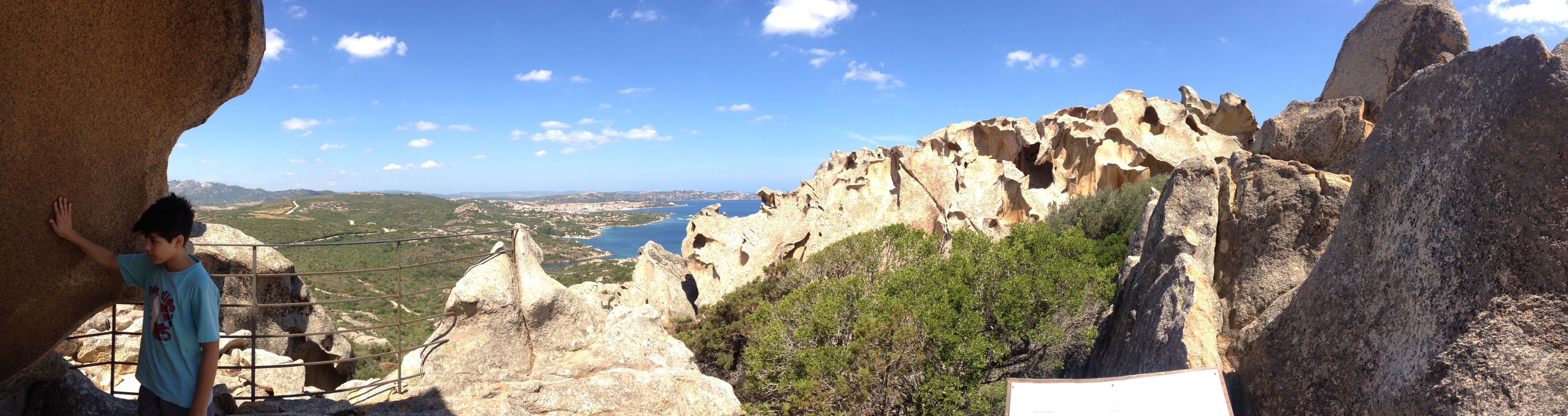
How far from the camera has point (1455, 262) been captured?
14.5 feet

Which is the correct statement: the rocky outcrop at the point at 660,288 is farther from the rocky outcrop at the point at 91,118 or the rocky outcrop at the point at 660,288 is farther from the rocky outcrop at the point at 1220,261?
the rocky outcrop at the point at 91,118

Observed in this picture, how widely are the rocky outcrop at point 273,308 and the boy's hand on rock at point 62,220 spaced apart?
537 centimetres

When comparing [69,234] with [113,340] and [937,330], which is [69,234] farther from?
[937,330]

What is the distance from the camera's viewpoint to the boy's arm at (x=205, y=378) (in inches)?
159

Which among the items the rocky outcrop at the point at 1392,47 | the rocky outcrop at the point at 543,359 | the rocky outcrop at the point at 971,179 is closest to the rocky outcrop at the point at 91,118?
the rocky outcrop at the point at 543,359

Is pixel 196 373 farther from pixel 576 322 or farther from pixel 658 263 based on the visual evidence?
pixel 658 263

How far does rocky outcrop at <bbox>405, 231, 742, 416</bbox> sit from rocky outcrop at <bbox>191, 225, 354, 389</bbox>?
3.64 metres

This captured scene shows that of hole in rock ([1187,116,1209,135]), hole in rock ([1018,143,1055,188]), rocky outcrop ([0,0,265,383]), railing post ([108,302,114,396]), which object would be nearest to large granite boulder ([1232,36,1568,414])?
railing post ([108,302,114,396])

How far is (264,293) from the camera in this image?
1149 cm

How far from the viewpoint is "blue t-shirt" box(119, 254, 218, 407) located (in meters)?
4.07

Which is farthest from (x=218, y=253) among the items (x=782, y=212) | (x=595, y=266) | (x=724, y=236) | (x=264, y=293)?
(x=595, y=266)

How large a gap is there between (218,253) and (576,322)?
252 inches

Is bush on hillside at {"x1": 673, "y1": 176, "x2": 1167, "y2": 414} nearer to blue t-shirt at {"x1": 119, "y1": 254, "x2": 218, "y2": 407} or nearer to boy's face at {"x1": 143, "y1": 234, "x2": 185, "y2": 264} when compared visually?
blue t-shirt at {"x1": 119, "y1": 254, "x2": 218, "y2": 407}

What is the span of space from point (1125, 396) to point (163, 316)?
619 cm
